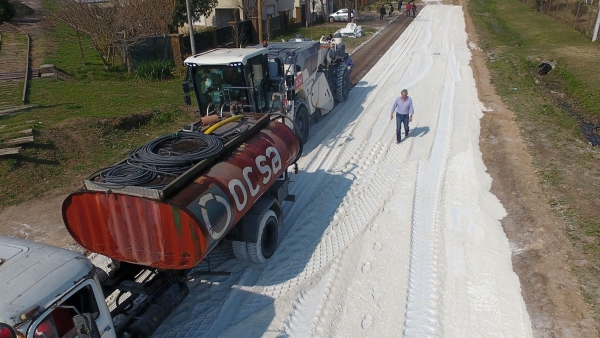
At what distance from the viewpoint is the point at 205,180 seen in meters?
6.37

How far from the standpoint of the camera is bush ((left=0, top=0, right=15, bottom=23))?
2550cm

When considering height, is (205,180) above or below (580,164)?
above

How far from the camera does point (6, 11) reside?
25.8 meters

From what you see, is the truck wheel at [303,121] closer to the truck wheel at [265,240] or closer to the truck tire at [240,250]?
the truck wheel at [265,240]

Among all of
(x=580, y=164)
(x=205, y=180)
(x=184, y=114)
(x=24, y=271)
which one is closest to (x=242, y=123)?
(x=205, y=180)

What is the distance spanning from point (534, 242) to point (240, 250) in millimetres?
5152

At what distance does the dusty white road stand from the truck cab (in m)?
2.06

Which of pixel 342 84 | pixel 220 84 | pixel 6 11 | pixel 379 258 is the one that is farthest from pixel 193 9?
pixel 379 258

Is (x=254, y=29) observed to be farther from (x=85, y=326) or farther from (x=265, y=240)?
(x=85, y=326)

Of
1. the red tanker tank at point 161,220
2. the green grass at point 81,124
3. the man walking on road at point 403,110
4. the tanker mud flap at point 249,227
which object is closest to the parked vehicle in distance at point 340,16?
the green grass at point 81,124

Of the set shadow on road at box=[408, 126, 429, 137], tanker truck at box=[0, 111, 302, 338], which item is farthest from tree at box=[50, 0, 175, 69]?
tanker truck at box=[0, 111, 302, 338]

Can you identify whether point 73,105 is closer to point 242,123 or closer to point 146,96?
point 146,96

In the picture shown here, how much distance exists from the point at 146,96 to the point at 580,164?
1371 cm

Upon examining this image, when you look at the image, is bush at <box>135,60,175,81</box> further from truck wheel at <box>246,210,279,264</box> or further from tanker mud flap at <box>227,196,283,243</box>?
tanker mud flap at <box>227,196,283,243</box>
